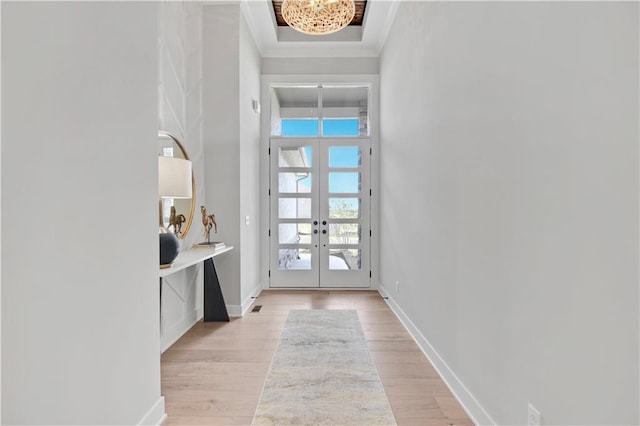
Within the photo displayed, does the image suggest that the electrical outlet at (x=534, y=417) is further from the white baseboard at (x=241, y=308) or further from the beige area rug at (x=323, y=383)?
the white baseboard at (x=241, y=308)

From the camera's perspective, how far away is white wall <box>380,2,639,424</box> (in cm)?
97

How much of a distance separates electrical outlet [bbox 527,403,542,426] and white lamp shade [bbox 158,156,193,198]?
246 centimetres

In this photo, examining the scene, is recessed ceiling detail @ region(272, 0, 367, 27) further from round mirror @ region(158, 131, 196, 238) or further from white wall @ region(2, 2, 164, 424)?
white wall @ region(2, 2, 164, 424)

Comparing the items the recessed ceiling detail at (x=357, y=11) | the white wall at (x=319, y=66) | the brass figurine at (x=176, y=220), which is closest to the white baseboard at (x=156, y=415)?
the brass figurine at (x=176, y=220)

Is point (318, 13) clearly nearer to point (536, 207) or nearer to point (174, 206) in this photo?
point (174, 206)

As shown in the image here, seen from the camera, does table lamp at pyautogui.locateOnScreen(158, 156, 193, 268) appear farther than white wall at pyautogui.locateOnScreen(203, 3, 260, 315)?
No

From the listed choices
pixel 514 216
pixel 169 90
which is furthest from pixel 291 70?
pixel 514 216

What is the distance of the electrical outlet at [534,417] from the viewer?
4.28 ft

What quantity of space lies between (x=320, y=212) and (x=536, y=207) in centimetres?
371

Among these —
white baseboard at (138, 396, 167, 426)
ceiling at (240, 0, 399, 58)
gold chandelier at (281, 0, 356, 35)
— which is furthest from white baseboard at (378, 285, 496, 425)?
ceiling at (240, 0, 399, 58)

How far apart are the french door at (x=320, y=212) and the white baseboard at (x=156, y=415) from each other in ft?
10.2

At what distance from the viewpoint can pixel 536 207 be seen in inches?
51.5

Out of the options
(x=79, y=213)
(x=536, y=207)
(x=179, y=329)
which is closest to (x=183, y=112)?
(x=179, y=329)

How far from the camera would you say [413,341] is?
2.93 meters
